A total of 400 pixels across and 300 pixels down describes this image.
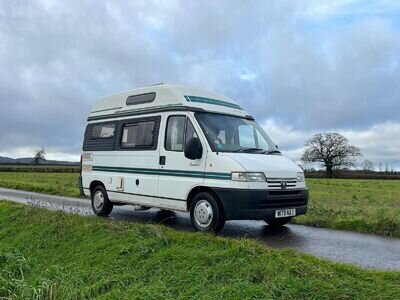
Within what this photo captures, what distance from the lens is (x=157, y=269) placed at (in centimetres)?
619

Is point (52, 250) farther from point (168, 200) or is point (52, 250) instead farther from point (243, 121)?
point (243, 121)

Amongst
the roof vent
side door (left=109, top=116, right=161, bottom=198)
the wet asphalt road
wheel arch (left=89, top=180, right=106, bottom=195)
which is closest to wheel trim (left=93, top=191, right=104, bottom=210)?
wheel arch (left=89, top=180, right=106, bottom=195)

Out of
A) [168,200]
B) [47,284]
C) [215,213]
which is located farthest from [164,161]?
[47,284]

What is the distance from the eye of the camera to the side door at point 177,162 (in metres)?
8.28

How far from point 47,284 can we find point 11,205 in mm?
6344

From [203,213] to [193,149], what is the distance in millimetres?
1187

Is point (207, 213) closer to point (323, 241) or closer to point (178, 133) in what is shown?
point (178, 133)

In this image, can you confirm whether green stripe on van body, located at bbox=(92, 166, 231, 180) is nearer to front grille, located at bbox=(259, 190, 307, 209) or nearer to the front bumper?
the front bumper

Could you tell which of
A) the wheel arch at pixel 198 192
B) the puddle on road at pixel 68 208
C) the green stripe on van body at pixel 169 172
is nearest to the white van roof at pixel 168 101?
the green stripe on van body at pixel 169 172

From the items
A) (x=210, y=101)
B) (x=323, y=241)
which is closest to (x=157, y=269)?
(x=323, y=241)

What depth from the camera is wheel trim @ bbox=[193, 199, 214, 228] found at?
25.8 ft

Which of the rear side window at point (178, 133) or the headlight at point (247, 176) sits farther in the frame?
the rear side window at point (178, 133)

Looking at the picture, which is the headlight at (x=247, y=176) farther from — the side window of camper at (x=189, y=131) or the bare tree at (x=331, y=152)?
the bare tree at (x=331, y=152)

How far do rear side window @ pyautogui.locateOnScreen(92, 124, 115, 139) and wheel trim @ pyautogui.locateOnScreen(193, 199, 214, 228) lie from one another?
12.3ft
